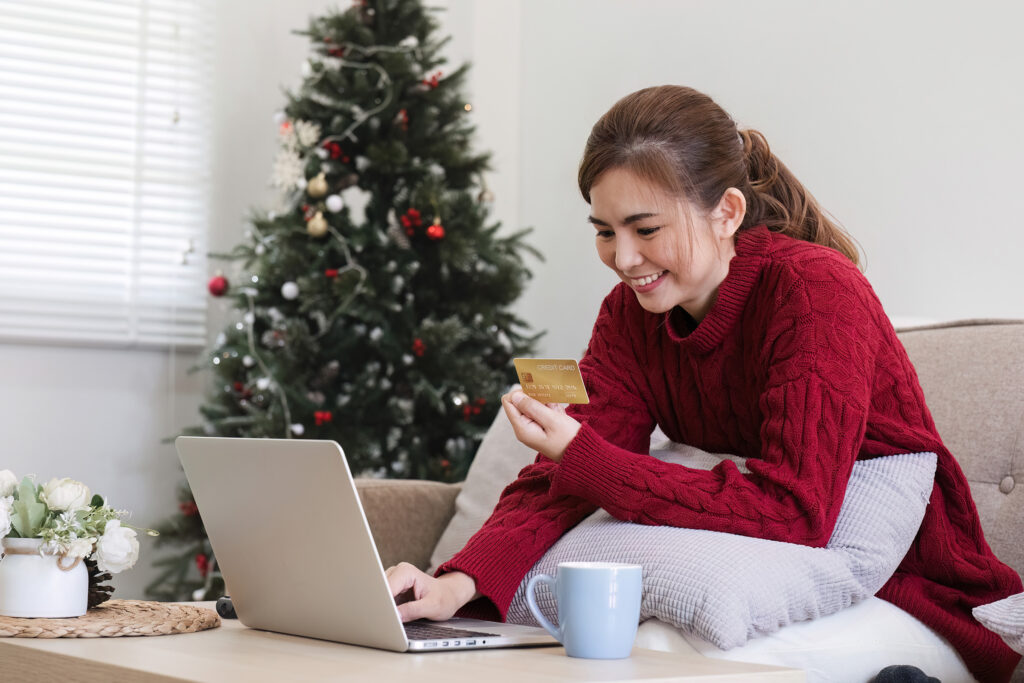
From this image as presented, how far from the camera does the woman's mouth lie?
56.4 inches

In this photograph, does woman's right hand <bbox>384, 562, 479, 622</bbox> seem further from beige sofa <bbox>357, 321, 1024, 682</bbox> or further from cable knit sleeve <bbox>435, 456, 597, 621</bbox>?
beige sofa <bbox>357, 321, 1024, 682</bbox>

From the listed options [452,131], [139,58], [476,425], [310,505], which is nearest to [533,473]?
[310,505]

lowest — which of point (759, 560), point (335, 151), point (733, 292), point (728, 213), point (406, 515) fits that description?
point (406, 515)

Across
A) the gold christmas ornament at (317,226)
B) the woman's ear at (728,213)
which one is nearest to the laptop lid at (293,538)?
the woman's ear at (728,213)

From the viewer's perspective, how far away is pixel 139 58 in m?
3.35

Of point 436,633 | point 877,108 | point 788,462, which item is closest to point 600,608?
point 436,633

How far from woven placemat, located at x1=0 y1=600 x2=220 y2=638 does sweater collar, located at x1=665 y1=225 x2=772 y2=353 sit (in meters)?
0.69

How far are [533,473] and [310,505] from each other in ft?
1.71

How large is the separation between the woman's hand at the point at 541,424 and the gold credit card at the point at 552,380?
78 mm

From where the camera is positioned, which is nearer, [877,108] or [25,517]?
[25,517]

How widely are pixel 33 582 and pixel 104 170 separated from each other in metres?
2.35

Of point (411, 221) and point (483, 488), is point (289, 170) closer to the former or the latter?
point (411, 221)

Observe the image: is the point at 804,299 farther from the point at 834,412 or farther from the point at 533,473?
the point at 533,473

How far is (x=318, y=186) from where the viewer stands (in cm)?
299
